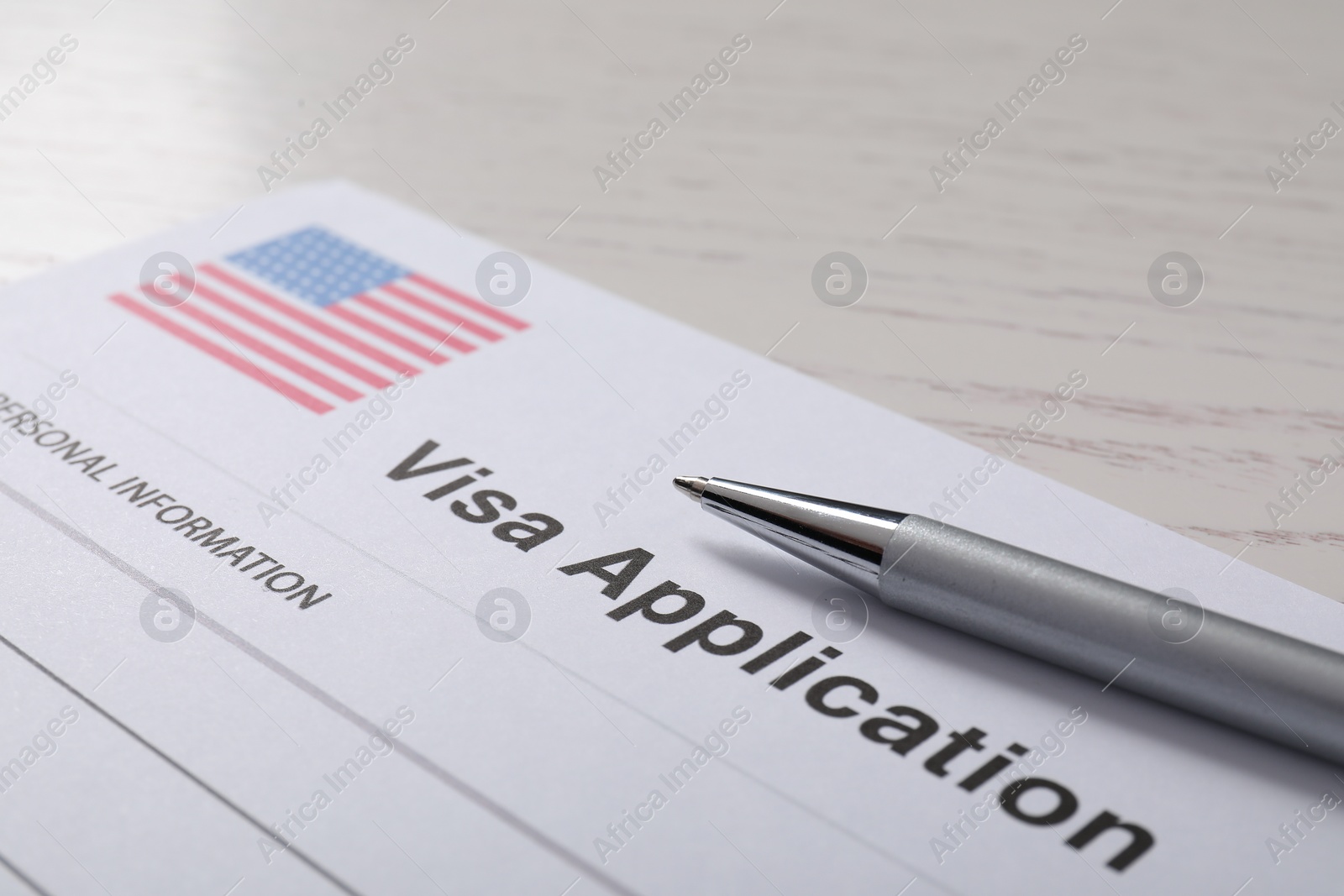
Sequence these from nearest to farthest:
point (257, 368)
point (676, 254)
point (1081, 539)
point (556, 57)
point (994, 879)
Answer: point (994, 879), point (1081, 539), point (257, 368), point (676, 254), point (556, 57)

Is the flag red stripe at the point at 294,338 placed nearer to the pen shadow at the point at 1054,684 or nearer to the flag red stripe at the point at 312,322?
the flag red stripe at the point at 312,322

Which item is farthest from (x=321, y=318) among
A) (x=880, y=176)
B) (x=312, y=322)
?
(x=880, y=176)

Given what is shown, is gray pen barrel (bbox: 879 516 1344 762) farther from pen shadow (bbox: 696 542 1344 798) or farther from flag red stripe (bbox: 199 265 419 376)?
flag red stripe (bbox: 199 265 419 376)

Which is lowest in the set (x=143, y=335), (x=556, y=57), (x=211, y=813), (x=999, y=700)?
(x=211, y=813)

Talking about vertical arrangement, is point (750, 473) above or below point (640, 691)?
above

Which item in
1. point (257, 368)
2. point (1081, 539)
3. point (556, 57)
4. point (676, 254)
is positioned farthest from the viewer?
point (556, 57)

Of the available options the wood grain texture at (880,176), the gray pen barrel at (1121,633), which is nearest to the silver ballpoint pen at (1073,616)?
the gray pen barrel at (1121,633)

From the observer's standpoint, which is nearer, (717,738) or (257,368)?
(717,738)

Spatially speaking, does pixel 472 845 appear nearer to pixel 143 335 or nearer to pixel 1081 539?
pixel 1081 539

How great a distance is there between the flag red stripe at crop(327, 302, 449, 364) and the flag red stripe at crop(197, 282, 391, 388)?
35mm

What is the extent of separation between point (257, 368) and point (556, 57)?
0.67 meters

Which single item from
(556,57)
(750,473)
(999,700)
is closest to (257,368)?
(750,473)

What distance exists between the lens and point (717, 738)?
489mm

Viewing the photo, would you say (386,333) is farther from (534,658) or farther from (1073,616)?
(1073,616)
